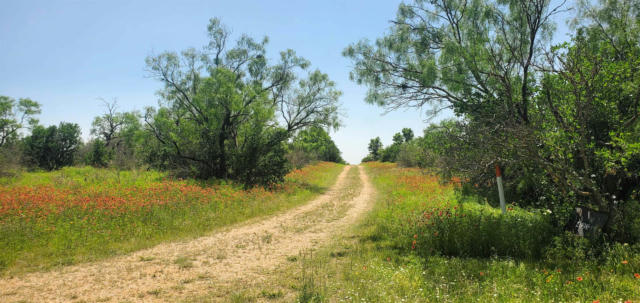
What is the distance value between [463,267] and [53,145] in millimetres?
47882

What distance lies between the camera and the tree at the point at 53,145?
3688cm

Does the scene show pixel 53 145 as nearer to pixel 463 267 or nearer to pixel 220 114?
pixel 220 114

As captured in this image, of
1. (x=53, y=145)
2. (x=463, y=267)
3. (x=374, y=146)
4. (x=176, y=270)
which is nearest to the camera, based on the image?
(x=463, y=267)

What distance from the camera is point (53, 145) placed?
3744cm

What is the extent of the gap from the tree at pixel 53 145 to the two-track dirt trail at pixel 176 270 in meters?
39.7

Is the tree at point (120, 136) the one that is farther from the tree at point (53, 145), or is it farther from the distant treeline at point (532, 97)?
the distant treeline at point (532, 97)

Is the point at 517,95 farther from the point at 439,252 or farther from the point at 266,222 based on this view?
the point at 266,222

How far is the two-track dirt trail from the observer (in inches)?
191

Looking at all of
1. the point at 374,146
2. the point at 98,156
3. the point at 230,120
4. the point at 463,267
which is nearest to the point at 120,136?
the point at 98,156

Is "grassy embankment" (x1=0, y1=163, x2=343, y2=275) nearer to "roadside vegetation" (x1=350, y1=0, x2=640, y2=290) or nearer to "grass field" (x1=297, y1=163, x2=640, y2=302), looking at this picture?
"grass field" (x1=297, y1=163, x2=640, y2=302)

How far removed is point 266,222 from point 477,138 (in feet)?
24.0

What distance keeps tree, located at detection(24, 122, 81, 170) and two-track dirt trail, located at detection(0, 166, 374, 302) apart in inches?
1565

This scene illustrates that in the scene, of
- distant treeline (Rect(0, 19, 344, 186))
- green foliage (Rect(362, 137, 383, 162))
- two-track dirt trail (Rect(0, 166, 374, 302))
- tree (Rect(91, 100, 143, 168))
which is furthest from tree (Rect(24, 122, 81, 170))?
green foliage (Rect(362, 137, 383, 162))

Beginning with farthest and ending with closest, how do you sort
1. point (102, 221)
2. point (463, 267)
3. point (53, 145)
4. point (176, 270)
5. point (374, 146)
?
point (374, 146)
point (53, 145)
point (102, 221)
point (176, 270)
point (463, 267)
